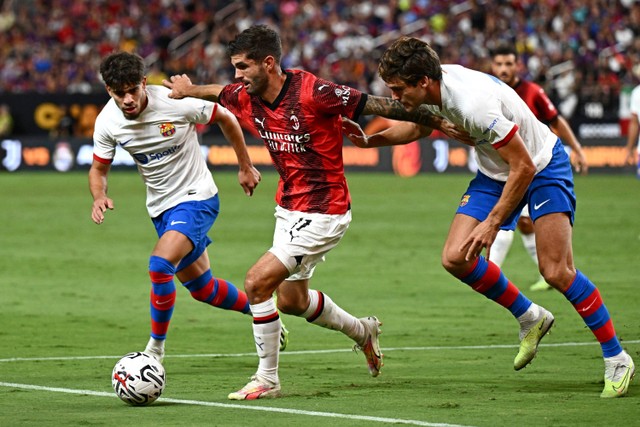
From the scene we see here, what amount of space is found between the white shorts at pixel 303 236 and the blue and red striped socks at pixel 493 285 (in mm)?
934

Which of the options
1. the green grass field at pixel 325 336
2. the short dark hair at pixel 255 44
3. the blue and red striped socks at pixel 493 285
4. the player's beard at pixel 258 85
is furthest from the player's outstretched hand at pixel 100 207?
the blue and red striped socks at pixel 493 285

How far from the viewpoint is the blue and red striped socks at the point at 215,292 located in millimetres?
9188

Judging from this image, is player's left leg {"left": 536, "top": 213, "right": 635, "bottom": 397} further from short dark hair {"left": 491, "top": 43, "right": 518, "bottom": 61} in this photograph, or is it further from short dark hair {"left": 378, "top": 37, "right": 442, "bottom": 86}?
short dark hair {"left": 491, "top": 43, "right": 518, "bottom": 61}

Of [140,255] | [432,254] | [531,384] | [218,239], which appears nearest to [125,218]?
[218,239]

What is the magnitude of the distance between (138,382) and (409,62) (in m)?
2.36

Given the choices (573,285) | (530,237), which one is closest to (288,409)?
(573,285)

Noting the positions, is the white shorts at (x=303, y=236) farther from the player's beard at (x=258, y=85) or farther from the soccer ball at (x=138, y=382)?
the soccer ball at (x=138, y=382)

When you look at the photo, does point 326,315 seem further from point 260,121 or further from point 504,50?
point 504,50

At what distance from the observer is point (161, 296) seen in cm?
860

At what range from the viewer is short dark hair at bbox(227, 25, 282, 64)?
7520mm

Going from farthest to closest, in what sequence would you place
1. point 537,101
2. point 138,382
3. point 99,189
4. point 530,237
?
point 530,237 < point 537,101 < point 99,189 < point 138,382

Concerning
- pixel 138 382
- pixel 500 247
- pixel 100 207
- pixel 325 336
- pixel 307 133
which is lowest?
pixel 500 247

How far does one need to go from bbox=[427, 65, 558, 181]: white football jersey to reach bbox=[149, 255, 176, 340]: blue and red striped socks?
2.14m

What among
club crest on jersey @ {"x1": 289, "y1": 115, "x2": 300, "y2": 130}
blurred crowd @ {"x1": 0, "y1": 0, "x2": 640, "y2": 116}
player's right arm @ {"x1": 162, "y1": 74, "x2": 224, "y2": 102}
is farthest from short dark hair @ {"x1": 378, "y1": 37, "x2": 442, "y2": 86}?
blurred crowd @ {"x1": 0, "y1": 0, "x2": 640, "y2": 116}
